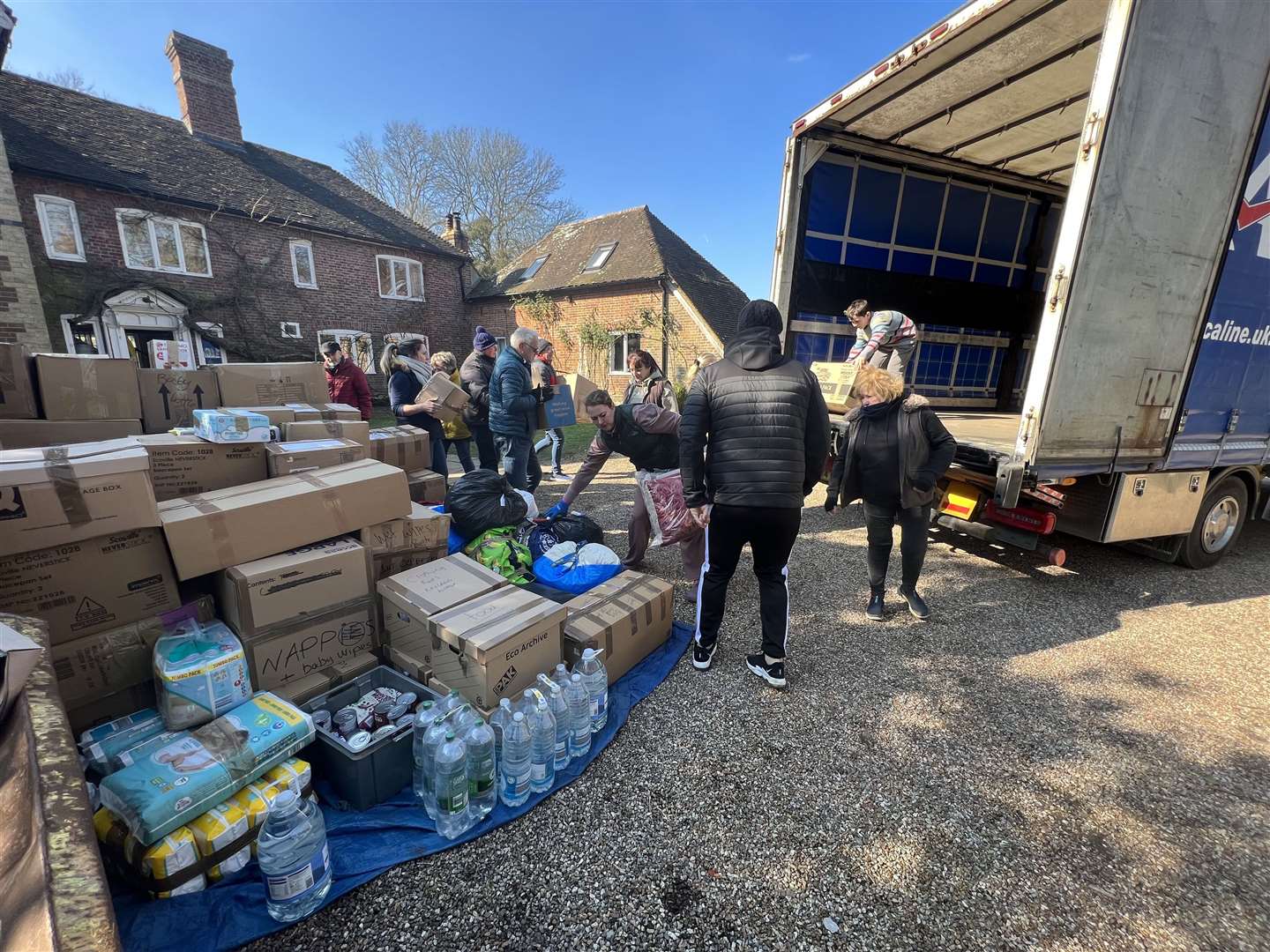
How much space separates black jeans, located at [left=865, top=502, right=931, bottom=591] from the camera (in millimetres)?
3707

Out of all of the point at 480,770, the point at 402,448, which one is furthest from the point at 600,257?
the point at 480,770

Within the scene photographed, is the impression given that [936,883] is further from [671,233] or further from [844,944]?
[671,233]

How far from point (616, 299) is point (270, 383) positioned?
13.4 metres

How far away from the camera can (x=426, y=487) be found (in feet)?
14.9

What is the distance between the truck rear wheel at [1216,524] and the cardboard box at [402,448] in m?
6.80

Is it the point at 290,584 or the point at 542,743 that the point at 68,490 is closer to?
the point at 290,584

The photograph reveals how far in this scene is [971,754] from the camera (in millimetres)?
2607

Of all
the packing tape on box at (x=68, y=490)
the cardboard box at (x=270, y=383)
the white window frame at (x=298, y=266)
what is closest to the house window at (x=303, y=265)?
the white window frame at (x=298, y=266)

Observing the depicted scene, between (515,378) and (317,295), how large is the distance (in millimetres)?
14144

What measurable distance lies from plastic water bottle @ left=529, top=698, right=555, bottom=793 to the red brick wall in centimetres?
1571

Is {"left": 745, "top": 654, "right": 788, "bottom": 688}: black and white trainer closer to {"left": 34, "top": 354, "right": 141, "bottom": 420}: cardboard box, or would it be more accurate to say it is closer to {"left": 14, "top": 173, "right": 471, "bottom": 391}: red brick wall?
{"left": 34, "top": 354, "right": 141, "bottom": 420}: cardboard box

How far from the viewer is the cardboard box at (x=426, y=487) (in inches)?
176

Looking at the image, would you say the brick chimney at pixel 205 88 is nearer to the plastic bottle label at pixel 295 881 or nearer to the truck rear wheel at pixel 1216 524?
the plastic bottle label at pixel 295 881

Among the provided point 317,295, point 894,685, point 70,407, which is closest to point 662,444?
point 894,685
